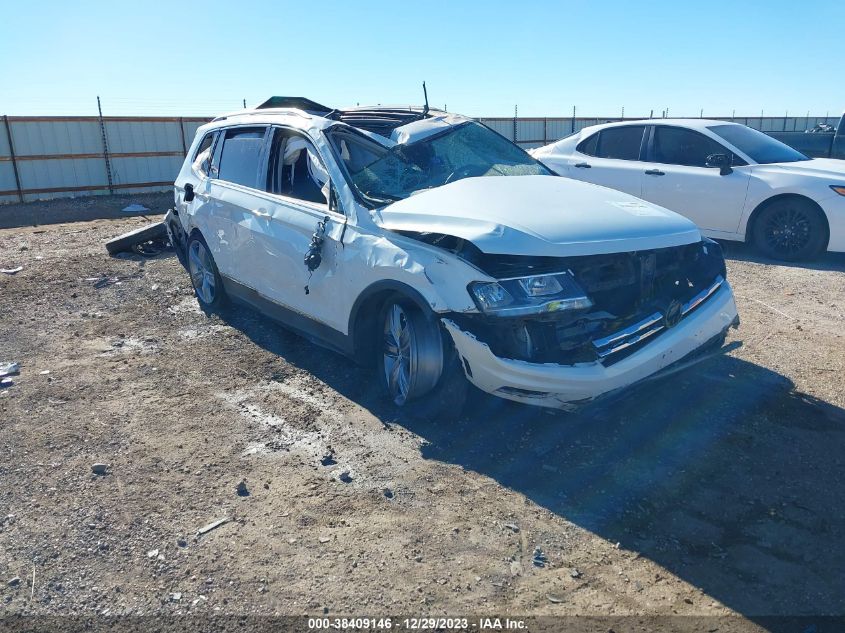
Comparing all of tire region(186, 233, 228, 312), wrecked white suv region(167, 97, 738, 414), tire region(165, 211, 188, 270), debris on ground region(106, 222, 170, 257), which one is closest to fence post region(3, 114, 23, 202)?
debris on ground region(106, 222, 170, 257)

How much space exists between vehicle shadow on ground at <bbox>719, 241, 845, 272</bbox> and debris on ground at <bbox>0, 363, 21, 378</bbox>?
688 cm

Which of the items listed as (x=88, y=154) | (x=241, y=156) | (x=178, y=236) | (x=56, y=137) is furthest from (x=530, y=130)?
(x=241, y=156)

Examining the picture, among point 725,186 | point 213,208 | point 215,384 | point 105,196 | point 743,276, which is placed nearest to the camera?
point 215,384

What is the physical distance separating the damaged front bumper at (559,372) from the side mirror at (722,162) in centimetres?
511

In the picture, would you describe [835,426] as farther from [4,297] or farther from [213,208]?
[4,297]

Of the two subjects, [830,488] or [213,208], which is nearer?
[830,488]

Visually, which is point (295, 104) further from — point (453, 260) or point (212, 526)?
point (212, 526)

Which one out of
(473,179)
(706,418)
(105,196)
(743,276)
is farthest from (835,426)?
(105,196)

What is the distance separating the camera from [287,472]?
3664mm

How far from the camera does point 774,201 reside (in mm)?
7984

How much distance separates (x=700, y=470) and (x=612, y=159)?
21.5ft

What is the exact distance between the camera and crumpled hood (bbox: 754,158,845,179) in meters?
7.68

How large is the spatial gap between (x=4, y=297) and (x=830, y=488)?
25.5ft

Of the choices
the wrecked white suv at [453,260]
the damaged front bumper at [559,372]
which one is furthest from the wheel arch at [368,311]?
the damaged front bumper at [559,372]
